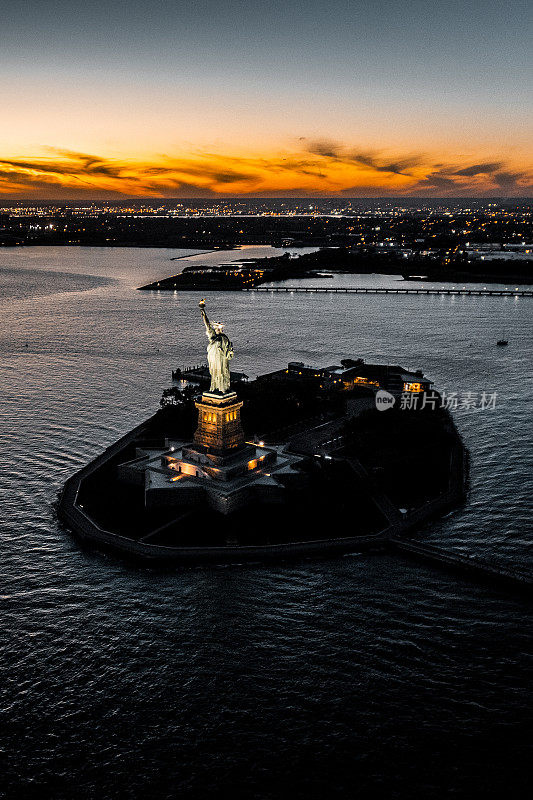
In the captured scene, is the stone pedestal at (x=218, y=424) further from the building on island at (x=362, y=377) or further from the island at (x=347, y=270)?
the island at (x=347, y=270)

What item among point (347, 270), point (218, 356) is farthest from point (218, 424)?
point (347, 270)

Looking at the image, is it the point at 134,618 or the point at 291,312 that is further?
the point at 291,312

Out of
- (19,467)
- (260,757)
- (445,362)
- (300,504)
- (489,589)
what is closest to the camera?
(260,757)

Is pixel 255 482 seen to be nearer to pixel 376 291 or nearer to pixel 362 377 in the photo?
pixel 362 377

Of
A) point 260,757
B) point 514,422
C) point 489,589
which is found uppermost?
point 514,422

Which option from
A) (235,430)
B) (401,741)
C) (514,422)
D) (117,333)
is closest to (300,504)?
(235,430)

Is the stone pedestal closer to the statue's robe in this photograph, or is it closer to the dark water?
the statue's robe

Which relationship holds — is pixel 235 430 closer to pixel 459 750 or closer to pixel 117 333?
pixel 459 750
